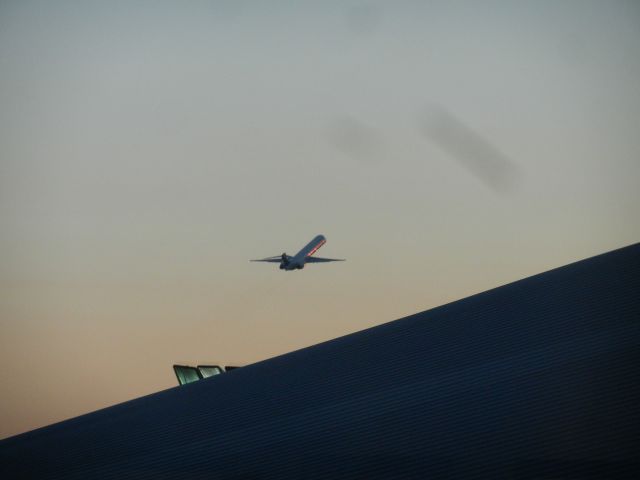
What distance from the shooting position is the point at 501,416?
39031 millimetres

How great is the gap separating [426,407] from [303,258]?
57.3 m

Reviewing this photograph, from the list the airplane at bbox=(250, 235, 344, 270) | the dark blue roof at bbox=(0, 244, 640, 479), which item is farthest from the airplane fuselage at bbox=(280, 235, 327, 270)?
the dark blue roof at bbox=(0, 244, 640, 479)

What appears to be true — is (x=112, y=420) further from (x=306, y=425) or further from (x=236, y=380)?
(x=306, y=425)

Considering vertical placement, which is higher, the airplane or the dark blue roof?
the airplane

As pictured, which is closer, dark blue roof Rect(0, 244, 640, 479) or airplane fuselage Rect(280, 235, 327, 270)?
dark blue roof Rect(0, 244, 640, 479)

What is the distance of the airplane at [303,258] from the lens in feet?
309

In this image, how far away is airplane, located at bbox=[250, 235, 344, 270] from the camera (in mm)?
94188

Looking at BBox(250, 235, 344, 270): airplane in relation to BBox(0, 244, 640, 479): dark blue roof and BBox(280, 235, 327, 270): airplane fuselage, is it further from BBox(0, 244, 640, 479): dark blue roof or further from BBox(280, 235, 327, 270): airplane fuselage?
BBox(0, 244, 640, 479): dark blue roof

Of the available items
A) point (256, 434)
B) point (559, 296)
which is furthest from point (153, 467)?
point (559, 296)

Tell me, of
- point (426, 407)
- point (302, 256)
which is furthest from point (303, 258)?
point (426, 407)

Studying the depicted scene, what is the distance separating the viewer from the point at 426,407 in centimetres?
4222

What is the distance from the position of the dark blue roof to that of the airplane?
36465 mm

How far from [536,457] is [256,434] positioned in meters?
16.9

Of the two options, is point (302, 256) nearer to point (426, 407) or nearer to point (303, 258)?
point (303, 258)
